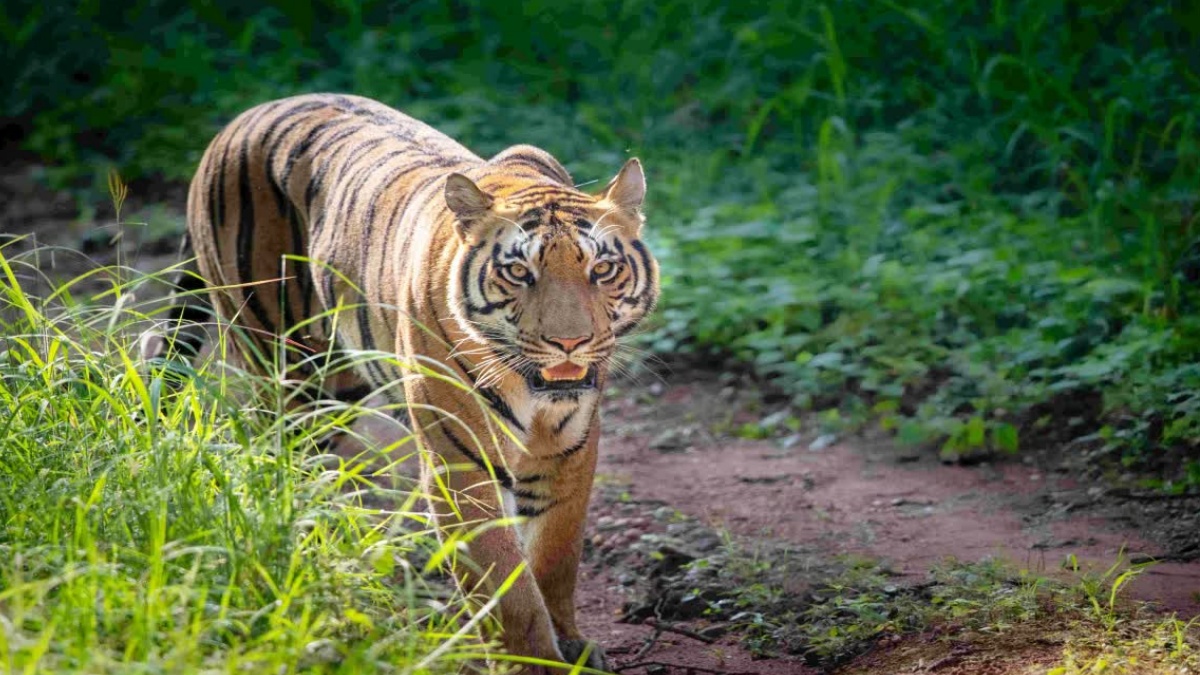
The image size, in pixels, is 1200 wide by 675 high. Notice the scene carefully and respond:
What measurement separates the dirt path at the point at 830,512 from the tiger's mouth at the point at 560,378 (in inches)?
29.2

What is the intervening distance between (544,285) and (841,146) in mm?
4050

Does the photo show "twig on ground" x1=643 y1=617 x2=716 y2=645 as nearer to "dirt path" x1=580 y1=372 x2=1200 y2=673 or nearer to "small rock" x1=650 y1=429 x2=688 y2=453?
"dirt path" x1=580 y1=372 x2=1200 y2=673

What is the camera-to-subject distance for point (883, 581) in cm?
391

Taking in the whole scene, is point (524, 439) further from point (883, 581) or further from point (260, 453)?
point (883, 581)

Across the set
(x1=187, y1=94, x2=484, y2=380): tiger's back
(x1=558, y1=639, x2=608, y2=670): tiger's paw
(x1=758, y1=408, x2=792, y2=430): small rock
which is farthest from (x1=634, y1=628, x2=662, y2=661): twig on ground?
(x1=758, y1=408, x2=792, y2=430): small rock

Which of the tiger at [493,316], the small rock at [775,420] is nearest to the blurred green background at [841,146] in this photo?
the small rock at [775,420]

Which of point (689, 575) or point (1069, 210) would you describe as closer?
point (689, 575)

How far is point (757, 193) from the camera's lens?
725cm

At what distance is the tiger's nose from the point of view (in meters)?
3.32

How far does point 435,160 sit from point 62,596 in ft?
6.36

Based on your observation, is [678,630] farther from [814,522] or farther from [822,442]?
[822,442]

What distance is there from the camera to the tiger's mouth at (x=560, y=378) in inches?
134

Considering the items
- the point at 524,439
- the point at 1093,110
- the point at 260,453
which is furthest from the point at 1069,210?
the point at 260,453

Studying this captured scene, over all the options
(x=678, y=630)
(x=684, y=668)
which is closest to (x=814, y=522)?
(x=678, y=630)
